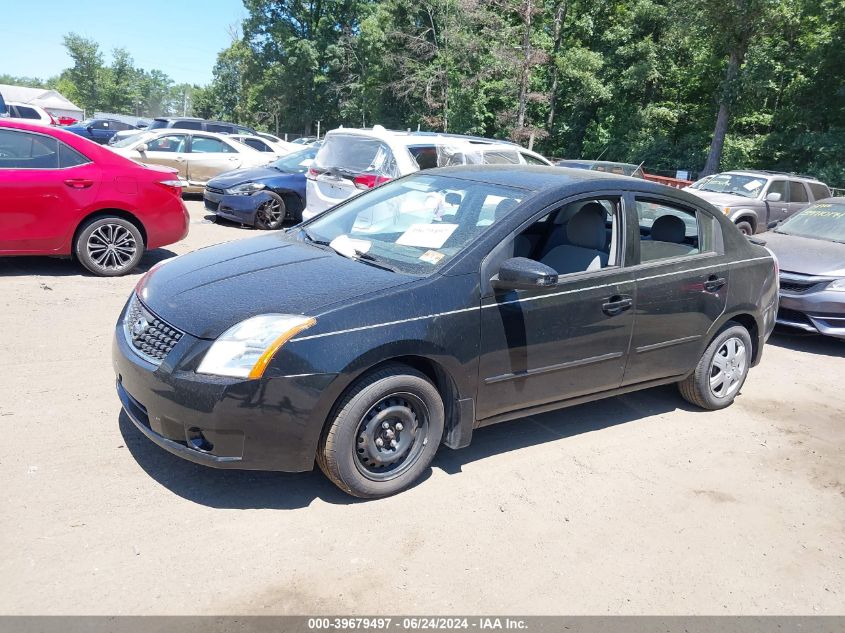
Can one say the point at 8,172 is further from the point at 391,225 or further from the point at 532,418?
the point at 532,418

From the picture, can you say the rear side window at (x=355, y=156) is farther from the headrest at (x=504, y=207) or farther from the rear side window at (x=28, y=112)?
the rear side window at (x=28, y=112)

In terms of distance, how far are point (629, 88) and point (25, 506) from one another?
3461 cm

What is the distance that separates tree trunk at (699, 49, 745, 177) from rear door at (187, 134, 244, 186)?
19595mm

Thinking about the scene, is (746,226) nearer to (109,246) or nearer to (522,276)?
(109,246)

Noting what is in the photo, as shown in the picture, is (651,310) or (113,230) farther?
(113,230)

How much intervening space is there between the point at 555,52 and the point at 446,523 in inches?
1402

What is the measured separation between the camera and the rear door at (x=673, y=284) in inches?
184

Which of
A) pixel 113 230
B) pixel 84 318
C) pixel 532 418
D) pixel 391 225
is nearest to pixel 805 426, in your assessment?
pixel 532 418

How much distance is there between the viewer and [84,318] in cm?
646

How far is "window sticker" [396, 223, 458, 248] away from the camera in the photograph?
4.19 metres

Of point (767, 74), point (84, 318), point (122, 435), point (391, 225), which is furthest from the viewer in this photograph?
point (767, 74)

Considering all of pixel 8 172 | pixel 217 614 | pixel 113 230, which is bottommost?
pixel 217 614

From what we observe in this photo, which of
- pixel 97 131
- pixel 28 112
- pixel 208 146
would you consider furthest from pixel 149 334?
pixel 97 131

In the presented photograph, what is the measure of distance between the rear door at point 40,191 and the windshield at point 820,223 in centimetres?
849
